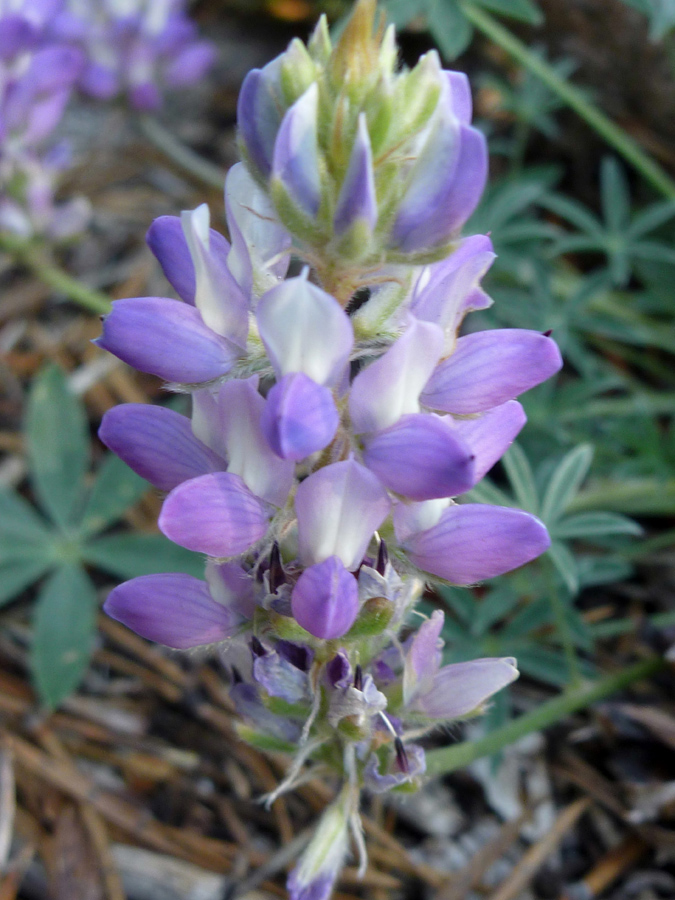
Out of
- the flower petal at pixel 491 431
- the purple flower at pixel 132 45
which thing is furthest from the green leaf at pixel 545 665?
the purple flower at pixel 132 45

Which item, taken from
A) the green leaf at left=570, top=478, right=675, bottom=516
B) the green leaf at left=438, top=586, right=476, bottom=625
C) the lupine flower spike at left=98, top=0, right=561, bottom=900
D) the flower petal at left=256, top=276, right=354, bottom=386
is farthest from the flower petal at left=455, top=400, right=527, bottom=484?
the green leaf at left=570, top=478, right=675, bottom=516

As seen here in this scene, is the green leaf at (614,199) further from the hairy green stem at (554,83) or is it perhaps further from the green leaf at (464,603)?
the green leaf at (464,603)

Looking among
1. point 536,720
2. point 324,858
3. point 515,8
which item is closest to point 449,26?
point 515,8

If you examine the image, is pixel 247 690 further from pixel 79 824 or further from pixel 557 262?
pixel 557 262

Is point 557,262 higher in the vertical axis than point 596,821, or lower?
higher

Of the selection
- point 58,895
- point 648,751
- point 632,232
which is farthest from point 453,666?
point 632,232

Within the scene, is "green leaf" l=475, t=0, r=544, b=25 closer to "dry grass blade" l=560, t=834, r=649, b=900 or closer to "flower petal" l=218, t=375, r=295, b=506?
"flower petal" l=218, t=375, r=295, b=506
